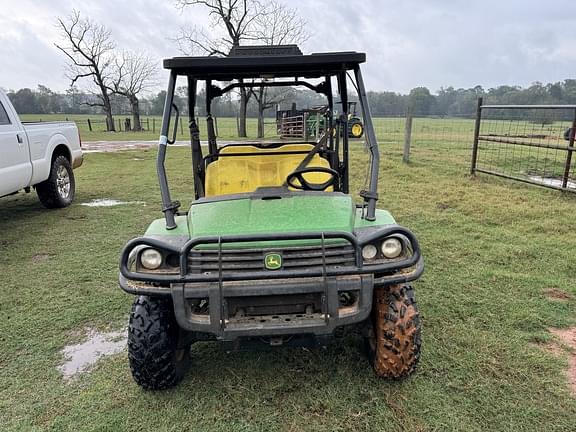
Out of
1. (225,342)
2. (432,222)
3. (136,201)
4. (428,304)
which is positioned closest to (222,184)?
(225,342)

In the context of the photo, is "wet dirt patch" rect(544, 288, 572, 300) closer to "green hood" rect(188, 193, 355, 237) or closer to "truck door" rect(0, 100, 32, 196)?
"green hood" rect(188, 193, 355, 237)

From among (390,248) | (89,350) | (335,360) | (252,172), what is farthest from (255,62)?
(89,350)

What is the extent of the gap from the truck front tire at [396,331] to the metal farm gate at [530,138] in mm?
5391

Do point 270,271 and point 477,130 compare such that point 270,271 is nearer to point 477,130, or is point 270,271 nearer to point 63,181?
point 63,181

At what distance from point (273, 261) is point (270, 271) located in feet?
0.16

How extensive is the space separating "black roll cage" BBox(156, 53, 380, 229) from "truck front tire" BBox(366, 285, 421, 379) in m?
0.44

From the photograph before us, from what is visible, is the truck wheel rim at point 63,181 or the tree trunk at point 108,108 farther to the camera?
the tree trunk at point 108,108

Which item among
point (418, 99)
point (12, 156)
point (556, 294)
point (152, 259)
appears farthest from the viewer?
point (418, 99)

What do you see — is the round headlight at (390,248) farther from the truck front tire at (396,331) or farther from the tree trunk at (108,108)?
the tree trunk at (108,108)

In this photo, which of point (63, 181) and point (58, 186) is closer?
point (58, 186)

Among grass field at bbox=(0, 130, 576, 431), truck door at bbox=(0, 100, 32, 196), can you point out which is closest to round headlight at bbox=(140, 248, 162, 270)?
grass field at bbox=(0, 130, 576, 431)

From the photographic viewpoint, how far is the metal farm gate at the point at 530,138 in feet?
22.7

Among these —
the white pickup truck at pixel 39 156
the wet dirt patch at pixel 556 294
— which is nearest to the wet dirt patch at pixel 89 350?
the wet dirt patch at pixel 556 294

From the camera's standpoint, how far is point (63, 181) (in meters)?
7.14
